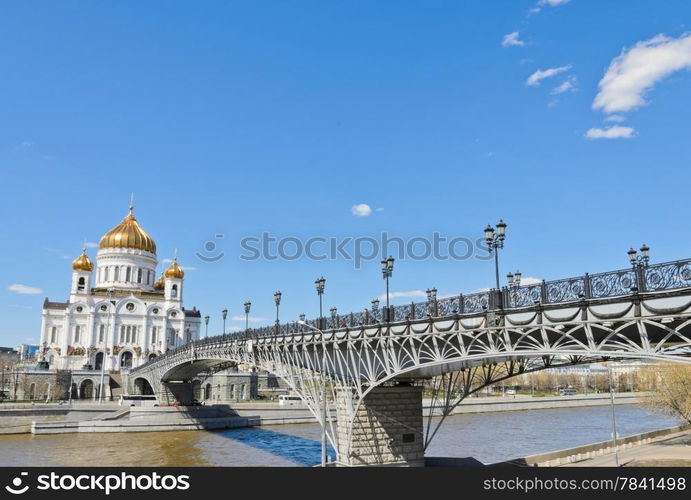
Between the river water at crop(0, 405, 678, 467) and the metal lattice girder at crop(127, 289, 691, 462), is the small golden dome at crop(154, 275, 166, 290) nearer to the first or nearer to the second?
the river water at crop(0, 405, 678, 467)

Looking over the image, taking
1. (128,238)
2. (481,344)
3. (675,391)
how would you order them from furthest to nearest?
(128,238)
(675,391)
(481,344)

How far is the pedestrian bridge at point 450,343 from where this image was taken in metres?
13.4

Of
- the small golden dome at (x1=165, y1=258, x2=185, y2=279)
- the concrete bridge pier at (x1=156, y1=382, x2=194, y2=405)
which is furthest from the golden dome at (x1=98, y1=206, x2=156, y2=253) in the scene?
the concrete bridge pier at (x1=156, y1=382, x2=194, y2=405)

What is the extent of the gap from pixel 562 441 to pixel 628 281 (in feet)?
122

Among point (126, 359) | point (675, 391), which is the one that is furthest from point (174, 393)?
point (675, 391)

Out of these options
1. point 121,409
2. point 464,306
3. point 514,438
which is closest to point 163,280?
point 121,409

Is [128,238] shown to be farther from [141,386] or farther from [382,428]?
[382,428]

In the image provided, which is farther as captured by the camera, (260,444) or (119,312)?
(119,312)

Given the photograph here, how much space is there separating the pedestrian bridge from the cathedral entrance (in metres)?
54.5

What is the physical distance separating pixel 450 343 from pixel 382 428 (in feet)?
26.6

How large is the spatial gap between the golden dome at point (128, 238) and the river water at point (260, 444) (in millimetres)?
48792

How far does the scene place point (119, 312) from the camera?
8706 centimetres

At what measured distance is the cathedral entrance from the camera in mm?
85000
